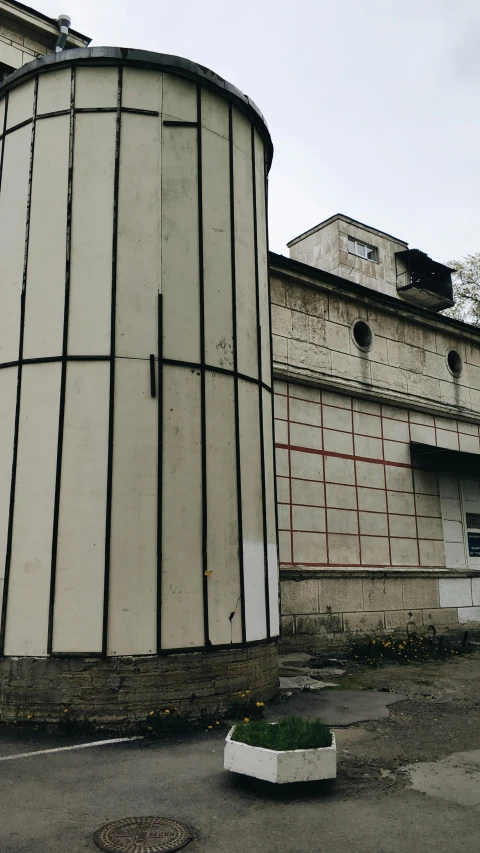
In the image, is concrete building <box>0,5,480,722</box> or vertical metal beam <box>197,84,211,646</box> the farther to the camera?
vertical metal beam <box>197,84,211,646</box>

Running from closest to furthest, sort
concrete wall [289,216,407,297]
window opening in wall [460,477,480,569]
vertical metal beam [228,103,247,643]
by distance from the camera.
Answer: vertical metal beam [228,103,247,643] → window opening in wall [460,477,480,569] → concrete wall [289,216,407,297]

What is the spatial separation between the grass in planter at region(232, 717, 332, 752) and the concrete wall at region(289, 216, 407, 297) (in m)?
23.1

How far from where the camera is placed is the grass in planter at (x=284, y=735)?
562cm

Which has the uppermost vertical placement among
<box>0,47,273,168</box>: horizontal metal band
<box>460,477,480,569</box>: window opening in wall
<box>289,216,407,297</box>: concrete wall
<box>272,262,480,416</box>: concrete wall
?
<box>289,216,407,297</box>: concrete wall

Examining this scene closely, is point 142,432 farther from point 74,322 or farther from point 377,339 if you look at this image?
point 377,339

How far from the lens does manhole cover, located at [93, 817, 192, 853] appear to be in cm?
445

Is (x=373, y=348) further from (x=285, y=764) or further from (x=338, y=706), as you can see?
(x=285, y=764)

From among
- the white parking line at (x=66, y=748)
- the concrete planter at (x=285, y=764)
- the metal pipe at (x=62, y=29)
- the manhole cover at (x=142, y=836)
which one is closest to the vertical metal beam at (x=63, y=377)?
the white parking line at (x=66, y=748)

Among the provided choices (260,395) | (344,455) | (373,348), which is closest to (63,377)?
(260,395)

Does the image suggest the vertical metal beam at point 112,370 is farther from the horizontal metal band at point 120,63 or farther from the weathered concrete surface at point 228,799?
the weathered concrete surface at point 228,799

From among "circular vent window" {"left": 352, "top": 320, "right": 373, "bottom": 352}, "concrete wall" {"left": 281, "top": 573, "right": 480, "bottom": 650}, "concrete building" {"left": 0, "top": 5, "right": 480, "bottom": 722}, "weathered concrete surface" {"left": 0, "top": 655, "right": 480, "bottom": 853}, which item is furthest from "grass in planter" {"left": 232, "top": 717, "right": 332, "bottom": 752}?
"circular vent window" {"left": 352, "top": 320, "right": 373, "bottom": 352}

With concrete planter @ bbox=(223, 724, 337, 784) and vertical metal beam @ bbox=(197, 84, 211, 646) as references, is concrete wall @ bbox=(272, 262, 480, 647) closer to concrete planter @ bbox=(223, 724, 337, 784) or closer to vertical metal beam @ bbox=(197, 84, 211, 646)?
vertical metal beam @ bbox=(197, 84, 211, 646)

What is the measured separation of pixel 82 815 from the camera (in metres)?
5.03

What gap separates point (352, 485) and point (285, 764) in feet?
30.6
